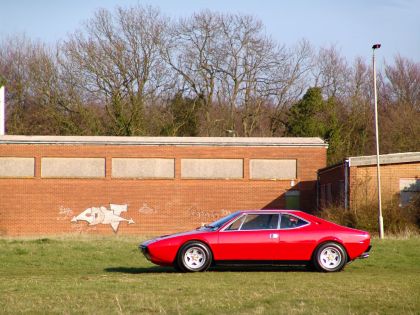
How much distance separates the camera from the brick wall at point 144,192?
44.4 meters

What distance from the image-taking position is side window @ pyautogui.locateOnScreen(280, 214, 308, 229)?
56.6 feet

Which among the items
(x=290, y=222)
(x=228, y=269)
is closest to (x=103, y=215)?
(x=228, y=269)

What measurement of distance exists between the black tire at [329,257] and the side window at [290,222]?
2.29 ft

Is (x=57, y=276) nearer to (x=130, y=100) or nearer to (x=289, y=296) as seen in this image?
(x=289, y=296)

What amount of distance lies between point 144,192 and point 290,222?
2793cm

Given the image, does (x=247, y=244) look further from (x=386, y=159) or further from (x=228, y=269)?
(x=386, y=159)

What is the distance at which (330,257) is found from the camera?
55.9 feet

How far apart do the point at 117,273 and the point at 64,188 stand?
27.7 metres

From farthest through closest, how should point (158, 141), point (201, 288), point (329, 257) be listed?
point (158, 141) → point (329, 257) → point (201, 288)

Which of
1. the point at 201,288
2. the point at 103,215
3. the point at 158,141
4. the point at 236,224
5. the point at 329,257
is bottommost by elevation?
the point at 201,288

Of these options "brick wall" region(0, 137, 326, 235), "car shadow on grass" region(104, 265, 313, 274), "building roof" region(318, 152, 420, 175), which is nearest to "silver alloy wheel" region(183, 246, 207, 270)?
"car shadow on grass" region(104, 265, 313, 274)

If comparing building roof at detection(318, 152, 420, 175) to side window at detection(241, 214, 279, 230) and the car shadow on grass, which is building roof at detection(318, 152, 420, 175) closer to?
the car shadow on grass

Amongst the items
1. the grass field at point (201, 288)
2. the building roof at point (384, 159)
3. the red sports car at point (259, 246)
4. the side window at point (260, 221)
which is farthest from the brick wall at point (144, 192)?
the red sports car at point (259, 246)

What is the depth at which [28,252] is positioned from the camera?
75.5ft
